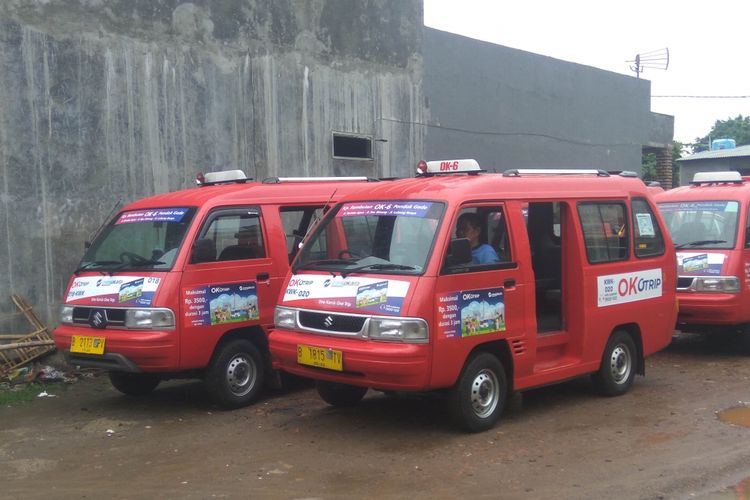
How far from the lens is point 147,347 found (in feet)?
22.9

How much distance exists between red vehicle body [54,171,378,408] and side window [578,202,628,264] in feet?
9.57

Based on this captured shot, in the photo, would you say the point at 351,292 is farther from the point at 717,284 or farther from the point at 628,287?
the point at 717,284


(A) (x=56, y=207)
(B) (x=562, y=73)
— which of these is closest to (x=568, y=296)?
(A) (x=56, y=207)

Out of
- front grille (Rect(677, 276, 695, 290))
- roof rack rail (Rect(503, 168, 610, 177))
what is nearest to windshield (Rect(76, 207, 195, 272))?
roof rack rail (Rect(503, 168, 610, 177))

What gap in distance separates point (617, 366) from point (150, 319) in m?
4.47

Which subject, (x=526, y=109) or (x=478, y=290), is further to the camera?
(x=526, y=109)

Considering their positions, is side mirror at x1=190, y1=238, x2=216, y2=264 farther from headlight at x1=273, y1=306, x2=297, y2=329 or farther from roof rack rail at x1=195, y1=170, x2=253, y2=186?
roof rack rail at x1=195, y1=170, x2=253, y2=186

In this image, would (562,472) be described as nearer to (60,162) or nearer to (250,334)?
(250,334)

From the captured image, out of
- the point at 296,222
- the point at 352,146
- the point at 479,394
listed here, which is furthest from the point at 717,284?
the point at 352,146

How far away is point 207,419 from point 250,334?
3.01 feet

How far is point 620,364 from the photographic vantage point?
800cm

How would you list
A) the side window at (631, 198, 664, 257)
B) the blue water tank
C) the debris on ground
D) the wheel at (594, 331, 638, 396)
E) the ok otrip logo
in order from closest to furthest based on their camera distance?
the ok otrip logo → the wheel at (594, 331, 638, 396) → the side window at (631, 198, 664, 257) → the debris on ground → the blue water tank

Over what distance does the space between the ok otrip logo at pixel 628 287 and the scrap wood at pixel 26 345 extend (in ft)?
20.1

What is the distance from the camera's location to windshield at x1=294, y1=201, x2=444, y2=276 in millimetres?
6355
